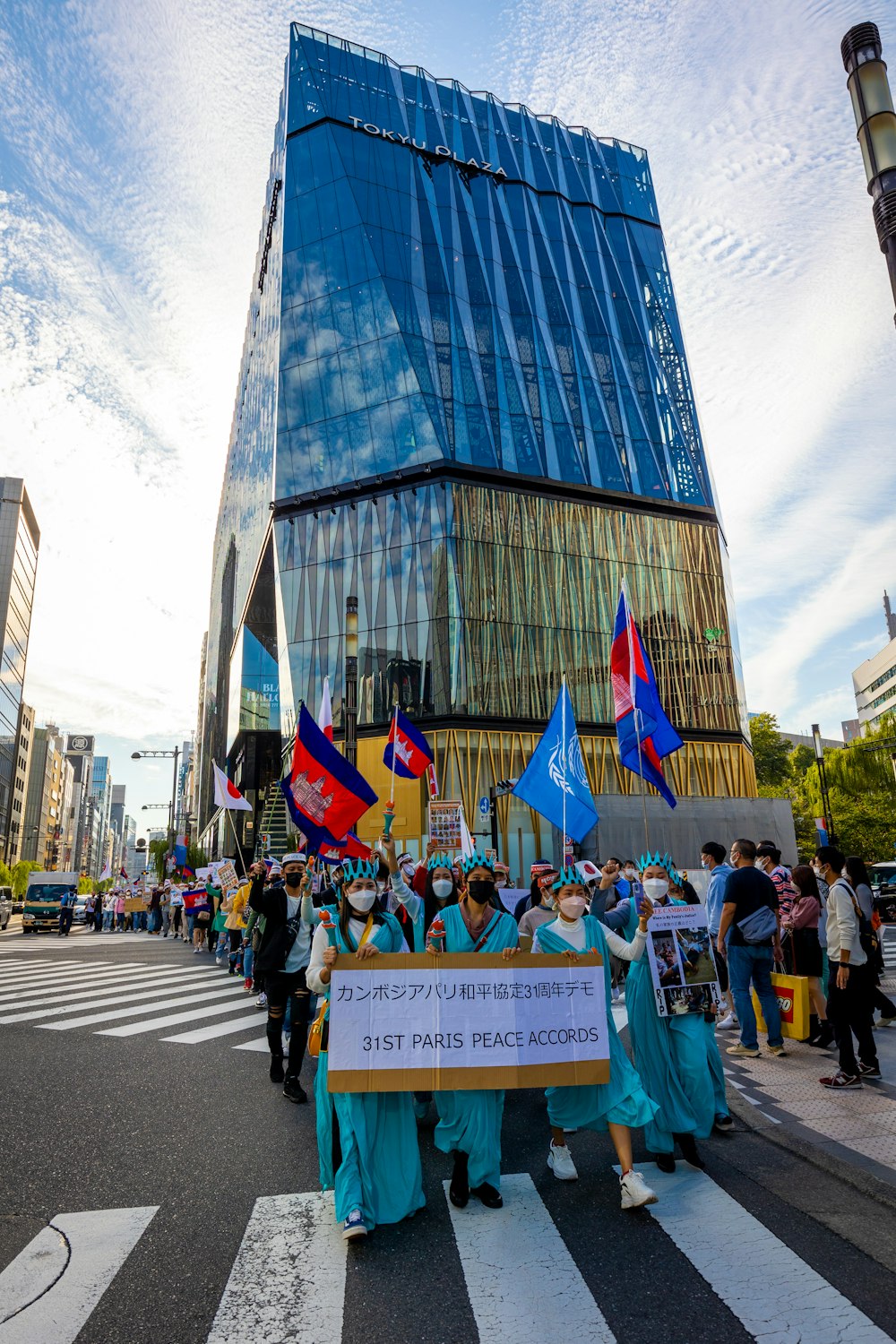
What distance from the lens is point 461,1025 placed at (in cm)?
502

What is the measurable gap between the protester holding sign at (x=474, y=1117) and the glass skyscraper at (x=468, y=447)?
34062mm

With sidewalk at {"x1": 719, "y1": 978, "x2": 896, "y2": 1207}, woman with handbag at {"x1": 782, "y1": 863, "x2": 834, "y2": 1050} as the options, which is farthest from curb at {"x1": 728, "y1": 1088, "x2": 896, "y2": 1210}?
woman with handbag at {"x1": 782, "y1": 863, "x2": 834, "y2": 1050}

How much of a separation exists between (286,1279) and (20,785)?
11701 cm

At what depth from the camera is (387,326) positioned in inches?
1738

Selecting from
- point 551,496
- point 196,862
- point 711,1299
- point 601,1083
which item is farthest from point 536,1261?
point 196,862

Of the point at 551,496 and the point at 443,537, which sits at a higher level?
the point at 551,496

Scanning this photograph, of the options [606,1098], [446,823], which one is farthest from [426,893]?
[446,823]

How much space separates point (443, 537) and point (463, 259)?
16.7m

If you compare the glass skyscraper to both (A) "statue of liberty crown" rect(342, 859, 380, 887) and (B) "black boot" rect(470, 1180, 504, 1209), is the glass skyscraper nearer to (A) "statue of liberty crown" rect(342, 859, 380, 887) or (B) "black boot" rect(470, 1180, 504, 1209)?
(A) "statue of liberty crown" rect(342, 859, 380, 887)

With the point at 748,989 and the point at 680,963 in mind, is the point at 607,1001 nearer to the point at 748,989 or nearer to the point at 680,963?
the point at 680,963

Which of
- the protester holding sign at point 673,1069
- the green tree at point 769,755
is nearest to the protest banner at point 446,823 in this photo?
the protester holding sign at point 673,1069

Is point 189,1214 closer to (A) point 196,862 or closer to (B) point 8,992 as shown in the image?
(B) point 8,992

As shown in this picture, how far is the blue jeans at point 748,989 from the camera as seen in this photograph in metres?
8.27

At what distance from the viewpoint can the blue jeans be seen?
827 centimetres
